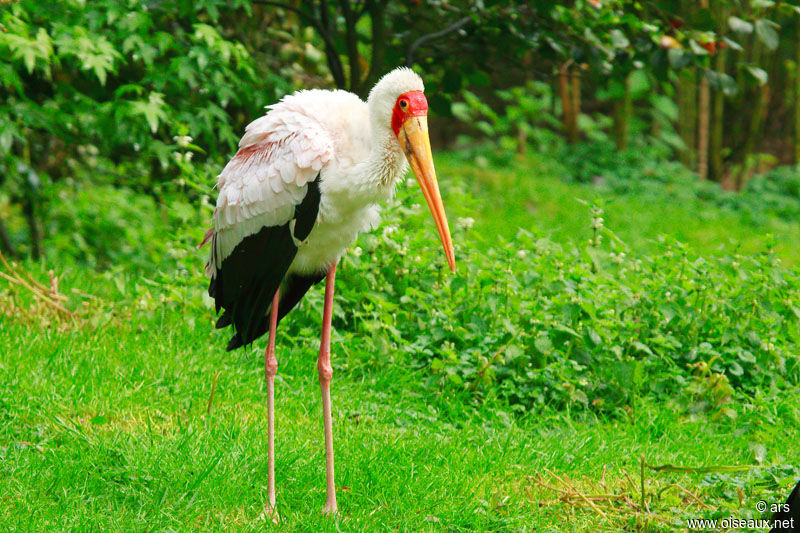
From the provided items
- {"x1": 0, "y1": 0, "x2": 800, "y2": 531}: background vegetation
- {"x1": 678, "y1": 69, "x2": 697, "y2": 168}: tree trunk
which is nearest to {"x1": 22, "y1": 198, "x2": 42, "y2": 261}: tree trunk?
{"x1": 0, "y1": 0, "x2": 800, "y2": 531}: background vegetation

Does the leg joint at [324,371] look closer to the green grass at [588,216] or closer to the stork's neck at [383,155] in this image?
the stork's neck at [383,155]

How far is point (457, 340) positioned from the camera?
13.5 ft

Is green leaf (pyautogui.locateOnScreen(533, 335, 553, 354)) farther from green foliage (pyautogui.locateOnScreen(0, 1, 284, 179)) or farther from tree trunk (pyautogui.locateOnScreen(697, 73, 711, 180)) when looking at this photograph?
tree trunk (pyautogui.locateOnScreen(697, 73, 711, 180))

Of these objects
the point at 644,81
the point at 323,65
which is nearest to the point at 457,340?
the point at 323,65

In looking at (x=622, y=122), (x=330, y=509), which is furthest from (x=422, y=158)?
(x=622, y=122)

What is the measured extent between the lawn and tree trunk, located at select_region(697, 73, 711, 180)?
6362 millimetres

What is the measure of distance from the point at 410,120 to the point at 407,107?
1.7 inches

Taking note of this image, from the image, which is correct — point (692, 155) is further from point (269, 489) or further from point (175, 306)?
point (269, 489)

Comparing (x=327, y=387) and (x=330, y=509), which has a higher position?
(x=327, y=387)

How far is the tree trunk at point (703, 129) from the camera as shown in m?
9.84

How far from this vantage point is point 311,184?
9.39 feet

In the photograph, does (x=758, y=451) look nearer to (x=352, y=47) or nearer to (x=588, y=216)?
(x=352, y=47)

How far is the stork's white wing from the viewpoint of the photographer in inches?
112

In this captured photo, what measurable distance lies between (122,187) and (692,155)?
21.1 ft
